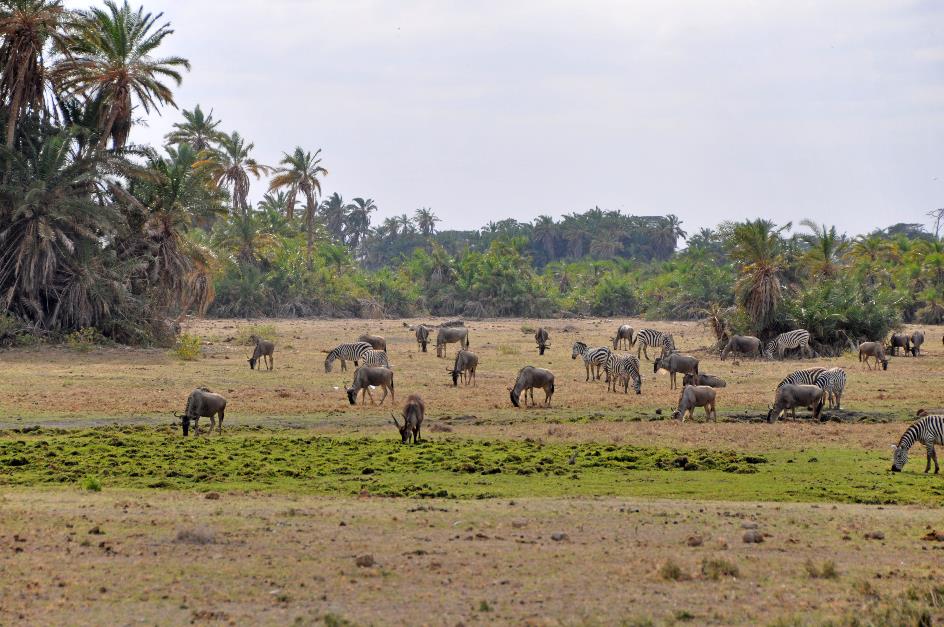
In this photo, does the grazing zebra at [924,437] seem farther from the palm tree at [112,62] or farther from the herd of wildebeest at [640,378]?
the palm tree at [112,62]

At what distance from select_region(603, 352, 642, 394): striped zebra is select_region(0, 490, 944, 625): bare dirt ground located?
15070 millimetres

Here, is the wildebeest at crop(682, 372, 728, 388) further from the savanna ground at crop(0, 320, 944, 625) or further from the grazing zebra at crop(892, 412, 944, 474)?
the grazing zebra at crop(892, 412, 944, 474)

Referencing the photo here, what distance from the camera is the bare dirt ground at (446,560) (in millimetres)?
10297

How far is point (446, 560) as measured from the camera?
39.2 feet

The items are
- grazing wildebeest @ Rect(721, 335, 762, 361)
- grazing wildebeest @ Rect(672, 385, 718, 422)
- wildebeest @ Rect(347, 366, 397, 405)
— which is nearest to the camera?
grazing wildebeest @ Rect(672, 385, 718, 422)

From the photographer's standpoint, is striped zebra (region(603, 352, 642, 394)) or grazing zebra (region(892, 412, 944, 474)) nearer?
grazing zebra (region(892, 412, 944, 474))

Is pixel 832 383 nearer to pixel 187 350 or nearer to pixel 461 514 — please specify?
pixel 461 514

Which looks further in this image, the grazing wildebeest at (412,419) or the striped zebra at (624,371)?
the striped zebra at (624,371)

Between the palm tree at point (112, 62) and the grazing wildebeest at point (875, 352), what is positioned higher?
the palm tree at point (112, 62)

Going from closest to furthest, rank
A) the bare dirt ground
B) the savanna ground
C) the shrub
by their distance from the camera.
Answer: 1. the bare dirt ground
2. the savanna ground
3. the shrub

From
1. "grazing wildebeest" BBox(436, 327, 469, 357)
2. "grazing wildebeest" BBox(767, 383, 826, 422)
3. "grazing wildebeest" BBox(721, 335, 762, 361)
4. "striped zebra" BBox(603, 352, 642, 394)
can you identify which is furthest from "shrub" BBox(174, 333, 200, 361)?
"grazing wildebeest" BBox(767, 383, 826, 422)

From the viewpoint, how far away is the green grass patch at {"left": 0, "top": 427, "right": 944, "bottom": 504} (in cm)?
1641

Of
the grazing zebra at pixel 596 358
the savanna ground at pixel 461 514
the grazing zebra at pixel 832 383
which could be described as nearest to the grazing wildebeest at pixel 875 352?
the savanna ground at pixel 461 514

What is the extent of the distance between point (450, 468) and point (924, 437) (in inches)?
310
